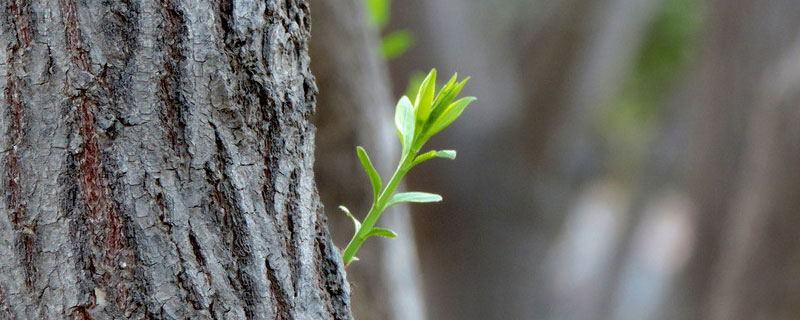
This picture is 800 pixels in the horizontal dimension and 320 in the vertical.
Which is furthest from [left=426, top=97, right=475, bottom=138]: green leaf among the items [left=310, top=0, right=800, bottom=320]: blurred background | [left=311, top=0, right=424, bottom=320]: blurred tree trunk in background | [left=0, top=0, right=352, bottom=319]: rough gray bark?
[left=310, top=0, right=800, bottom=320]: blurred background

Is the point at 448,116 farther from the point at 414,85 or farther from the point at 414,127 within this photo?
the point at 414,85

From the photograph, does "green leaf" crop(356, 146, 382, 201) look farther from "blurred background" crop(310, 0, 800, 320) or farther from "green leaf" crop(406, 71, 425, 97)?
"blurred background" crop(310, 0, 800, 320)

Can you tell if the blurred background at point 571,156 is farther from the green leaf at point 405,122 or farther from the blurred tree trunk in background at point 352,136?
the green leaf at point 405,122

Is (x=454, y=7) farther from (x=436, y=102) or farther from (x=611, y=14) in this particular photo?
(x=436, y=102)

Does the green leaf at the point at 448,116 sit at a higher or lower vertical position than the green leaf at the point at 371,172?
higher

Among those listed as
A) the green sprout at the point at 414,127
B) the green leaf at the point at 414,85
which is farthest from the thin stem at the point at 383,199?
the green leaf at the point at 414,85

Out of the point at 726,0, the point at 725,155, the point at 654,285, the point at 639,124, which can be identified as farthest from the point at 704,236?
the point at 639,124
